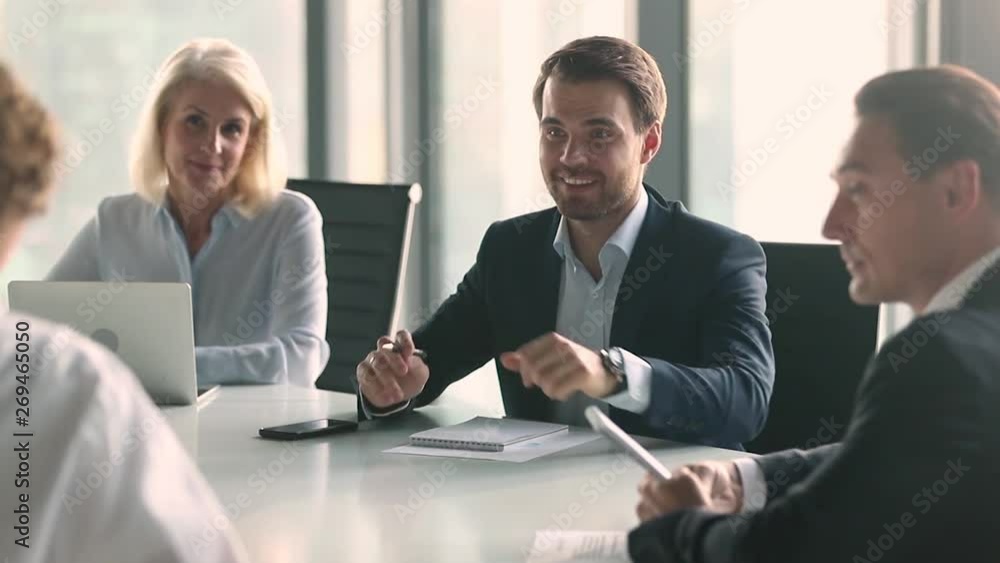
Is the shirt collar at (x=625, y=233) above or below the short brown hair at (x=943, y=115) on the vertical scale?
below

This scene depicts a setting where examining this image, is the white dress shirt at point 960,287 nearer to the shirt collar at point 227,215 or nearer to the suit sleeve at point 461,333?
the suit sleeve at point 461,333

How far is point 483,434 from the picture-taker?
86.2 inches

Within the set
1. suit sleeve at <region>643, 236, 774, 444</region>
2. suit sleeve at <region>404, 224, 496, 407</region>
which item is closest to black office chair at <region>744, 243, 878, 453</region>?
suit sleeve at <region>643, 236, 774, 444</region>

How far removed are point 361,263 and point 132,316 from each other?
99cm

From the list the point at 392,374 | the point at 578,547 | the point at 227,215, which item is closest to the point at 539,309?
the point at 392,374

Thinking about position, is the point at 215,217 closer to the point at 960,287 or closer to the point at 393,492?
the point at 393,492

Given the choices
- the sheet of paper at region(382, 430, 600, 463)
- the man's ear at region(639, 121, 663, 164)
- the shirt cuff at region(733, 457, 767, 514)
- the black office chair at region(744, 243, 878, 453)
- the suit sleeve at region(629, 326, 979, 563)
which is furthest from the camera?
the man's ear at region(639, 121, 663, 164)

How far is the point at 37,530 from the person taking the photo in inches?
31.5

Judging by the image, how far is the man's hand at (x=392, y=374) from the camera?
93.2 inches

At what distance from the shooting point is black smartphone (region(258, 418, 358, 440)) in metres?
2.24

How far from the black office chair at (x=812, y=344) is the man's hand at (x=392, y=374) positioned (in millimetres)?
687

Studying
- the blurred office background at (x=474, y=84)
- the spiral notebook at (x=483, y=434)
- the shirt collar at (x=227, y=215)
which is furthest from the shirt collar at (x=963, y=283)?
the shirt collar at (x=227, y=215)

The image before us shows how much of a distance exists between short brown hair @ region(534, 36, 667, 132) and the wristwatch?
68 cm

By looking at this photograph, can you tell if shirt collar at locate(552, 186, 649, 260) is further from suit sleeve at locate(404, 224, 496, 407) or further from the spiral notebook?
the spiral notebook
